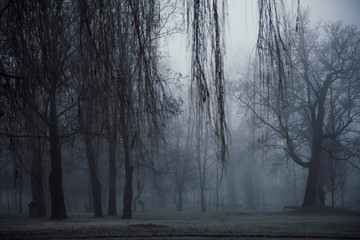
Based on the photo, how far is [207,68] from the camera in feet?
7.70

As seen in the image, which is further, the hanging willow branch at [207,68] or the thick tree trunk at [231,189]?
the thick tree trunk at [231,189]

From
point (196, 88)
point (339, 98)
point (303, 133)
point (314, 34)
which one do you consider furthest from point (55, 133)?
point (339, 98)

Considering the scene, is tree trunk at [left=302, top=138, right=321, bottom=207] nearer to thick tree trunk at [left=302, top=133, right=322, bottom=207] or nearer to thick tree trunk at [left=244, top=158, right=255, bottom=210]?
thick tree trunk at [left=302, top=133, right=322, bottom=207]

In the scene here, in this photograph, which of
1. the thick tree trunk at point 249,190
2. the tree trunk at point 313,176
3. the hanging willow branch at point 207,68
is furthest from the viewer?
the thick tree trunk at point 249,190

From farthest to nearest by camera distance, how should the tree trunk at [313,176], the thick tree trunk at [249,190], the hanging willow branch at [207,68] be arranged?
the thick tree trunk at [249,190] → the tree trunk at [313,176] → the hanging willow branch at [207,68]

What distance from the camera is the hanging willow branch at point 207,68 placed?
224cm

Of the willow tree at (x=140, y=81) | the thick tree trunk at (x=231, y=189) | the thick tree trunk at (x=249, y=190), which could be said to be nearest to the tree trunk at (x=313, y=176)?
the thick tree trunk at (x=249, y=190)

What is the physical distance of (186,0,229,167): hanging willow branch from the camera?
7.34ft

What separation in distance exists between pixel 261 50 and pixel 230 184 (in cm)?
3813

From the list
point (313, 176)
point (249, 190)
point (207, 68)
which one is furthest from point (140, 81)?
point (249, 190)

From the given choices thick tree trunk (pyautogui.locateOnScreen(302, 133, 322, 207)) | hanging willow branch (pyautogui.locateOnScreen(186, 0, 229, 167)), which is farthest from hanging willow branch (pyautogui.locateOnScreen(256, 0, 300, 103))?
thick tree trunk (pyautogui.locateOnScreen(302, 133, 322, 207))

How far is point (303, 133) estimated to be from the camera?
61.2ft

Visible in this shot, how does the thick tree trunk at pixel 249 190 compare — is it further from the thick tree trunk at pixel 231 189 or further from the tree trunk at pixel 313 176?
the tree trunk at pixel 313 176

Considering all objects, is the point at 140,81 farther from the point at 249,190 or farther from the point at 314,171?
the point at 249,190
